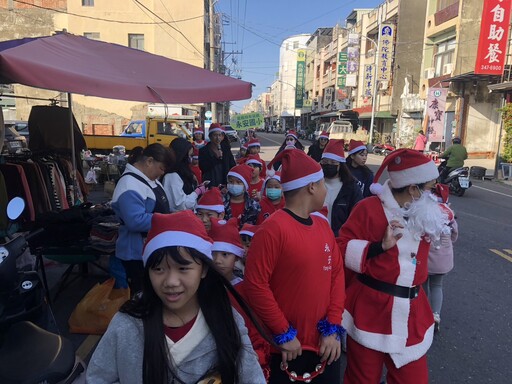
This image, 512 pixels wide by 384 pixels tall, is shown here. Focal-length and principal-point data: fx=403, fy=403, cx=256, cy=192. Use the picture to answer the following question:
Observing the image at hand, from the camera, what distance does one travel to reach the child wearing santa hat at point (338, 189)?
4039mm

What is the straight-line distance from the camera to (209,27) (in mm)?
40406

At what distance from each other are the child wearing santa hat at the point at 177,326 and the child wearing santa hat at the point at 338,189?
2524mm

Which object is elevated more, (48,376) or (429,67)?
(429,67)

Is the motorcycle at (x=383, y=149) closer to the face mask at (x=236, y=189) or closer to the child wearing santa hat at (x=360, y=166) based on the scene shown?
the child wearing santa hat at (x=360, y=166)

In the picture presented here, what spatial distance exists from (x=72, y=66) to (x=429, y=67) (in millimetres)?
26901

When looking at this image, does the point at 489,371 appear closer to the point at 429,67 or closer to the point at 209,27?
the point at 429,67

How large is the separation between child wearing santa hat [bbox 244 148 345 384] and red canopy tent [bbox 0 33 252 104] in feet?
8.00

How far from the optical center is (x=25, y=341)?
2.00 m

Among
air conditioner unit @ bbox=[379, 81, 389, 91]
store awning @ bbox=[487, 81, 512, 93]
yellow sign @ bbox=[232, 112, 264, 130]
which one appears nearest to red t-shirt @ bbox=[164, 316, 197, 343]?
yellow sign @ bbox=[232, 112, 264, 130]

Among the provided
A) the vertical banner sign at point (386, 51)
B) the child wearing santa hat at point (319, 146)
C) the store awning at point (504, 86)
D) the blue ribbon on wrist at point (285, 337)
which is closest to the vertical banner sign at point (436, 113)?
the store awning at point (504, 86)

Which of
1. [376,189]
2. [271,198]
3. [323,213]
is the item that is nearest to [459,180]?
[271,198]

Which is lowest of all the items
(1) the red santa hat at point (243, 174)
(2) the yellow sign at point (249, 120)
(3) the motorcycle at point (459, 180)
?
(3) the motorcycle at point (459, 180)

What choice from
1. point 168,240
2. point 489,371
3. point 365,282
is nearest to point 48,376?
point 168,240

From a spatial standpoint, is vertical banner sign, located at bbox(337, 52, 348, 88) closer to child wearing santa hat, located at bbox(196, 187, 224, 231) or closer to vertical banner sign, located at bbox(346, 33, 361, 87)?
vertical banner sign, located at bbox(346, 33, 361, 87)
